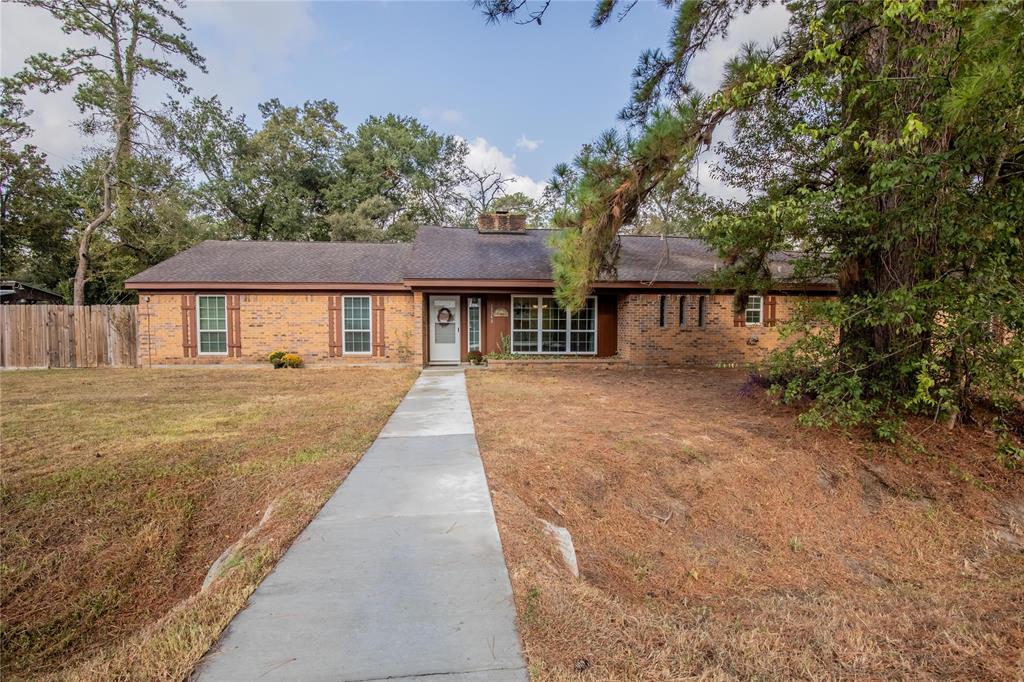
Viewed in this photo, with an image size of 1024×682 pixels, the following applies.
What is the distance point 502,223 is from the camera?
1625 cm

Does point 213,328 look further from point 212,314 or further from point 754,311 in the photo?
point 754,311

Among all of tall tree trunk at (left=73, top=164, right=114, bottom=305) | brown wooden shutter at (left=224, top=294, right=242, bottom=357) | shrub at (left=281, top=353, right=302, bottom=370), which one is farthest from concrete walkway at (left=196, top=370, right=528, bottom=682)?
tall tree trunk at (left=73, top=164, right=114, bottom=305)

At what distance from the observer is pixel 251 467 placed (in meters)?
4.57

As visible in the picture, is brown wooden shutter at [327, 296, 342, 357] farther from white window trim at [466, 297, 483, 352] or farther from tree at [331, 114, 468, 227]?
tree at [331, 114, 468, 227]

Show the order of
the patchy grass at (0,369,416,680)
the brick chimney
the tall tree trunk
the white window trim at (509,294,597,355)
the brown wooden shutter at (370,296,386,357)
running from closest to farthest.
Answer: the patchy grass at (0,369,416,680), the brown wooden shutter at (370,296,386,357), the white window trim at (509,294,597,355), the brick chimney, the tall tree trunk

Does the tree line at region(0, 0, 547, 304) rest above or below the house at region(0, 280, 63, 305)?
above

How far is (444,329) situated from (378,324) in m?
1.82

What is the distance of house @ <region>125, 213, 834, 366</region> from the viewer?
12789 mm

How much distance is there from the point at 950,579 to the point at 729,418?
11.2 ft

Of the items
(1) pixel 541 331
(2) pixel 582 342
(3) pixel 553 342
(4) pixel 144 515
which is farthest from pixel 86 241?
(4) pixel 144 515

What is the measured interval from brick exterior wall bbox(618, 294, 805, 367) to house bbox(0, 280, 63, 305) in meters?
20.2

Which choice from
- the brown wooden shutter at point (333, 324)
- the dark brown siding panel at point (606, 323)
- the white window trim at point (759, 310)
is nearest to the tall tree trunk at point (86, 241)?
the brown wooden shutter at point (333, 324)

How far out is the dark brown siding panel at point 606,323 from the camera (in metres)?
13.6

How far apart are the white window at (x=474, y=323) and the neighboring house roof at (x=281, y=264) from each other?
6.94 ft
